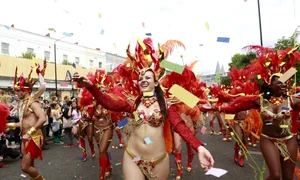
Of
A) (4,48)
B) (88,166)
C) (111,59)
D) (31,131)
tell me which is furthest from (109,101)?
(111,59)

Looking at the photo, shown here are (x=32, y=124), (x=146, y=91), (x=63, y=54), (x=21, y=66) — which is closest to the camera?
(x=146, y=91)

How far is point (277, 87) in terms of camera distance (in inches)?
137

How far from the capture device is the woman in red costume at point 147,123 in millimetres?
2799

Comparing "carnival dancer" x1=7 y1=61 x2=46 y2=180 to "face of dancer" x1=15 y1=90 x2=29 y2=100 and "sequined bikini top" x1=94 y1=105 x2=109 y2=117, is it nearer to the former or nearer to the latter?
"face of dancer" x1=15 y1=90 x2=29 y2=100

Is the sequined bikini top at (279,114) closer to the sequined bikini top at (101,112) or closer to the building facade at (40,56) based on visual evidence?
the sequined bikini top at (101,112)

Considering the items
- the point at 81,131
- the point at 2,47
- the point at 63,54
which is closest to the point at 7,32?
the point at 2,47

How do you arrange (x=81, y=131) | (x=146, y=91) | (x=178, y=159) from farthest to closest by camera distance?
1. (x=81, y=131)
2. (x=178, y=159)
3. (x=146, y=91)

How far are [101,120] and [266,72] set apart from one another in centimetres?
332

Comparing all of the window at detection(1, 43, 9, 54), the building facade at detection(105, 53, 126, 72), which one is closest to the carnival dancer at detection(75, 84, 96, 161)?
the window at detection(1, 43, 9, 54)

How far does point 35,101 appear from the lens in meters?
4.57

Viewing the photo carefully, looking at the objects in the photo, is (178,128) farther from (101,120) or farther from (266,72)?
(101,120)

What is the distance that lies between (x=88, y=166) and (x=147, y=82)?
14.0ft

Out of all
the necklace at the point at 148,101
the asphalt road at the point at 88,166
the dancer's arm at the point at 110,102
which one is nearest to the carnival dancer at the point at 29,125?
the asphalt road at the point at 88,166

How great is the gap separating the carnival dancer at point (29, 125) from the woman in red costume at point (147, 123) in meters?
1.94
